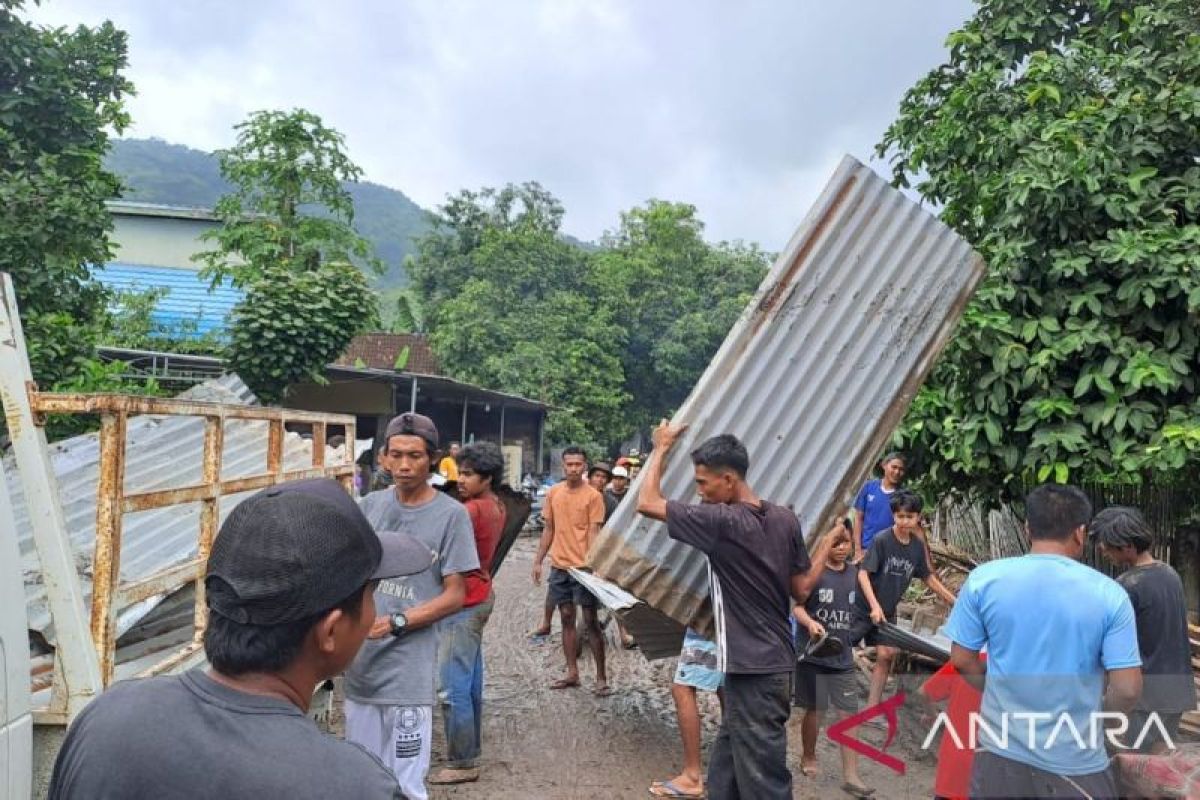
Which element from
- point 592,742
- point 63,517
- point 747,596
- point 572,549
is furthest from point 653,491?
point 572,549

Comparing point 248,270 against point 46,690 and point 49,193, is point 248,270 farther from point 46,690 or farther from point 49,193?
point 46,690

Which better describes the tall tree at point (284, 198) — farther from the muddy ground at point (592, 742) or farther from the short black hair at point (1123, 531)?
the short black hair at point (1123, 531)

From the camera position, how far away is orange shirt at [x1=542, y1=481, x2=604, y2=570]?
6785 mm

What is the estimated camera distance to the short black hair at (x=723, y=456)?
344 centimetres

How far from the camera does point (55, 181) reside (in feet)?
22.9

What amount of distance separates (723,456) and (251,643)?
94.4 inches

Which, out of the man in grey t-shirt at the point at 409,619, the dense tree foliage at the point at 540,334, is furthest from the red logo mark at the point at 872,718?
the dense tree foliage at the point at 540,334

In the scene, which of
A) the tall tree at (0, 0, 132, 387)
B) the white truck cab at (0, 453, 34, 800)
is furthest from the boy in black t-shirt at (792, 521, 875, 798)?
the tall tree at (0, 0, 132, 387)

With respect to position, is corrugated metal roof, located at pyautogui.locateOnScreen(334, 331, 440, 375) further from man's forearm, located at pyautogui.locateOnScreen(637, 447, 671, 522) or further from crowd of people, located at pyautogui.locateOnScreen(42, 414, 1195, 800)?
man's forearm, located at pyautogui.locateOnScreen(637, 447, 671, 522)

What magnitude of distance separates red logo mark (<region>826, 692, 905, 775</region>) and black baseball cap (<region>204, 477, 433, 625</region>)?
433 cm

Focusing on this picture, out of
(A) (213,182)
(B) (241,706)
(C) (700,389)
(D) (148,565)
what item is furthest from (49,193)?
(A) (213,182)

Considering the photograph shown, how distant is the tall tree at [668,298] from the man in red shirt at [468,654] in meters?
20.4

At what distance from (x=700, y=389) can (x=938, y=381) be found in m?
2.76

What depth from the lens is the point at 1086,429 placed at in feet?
17.4
